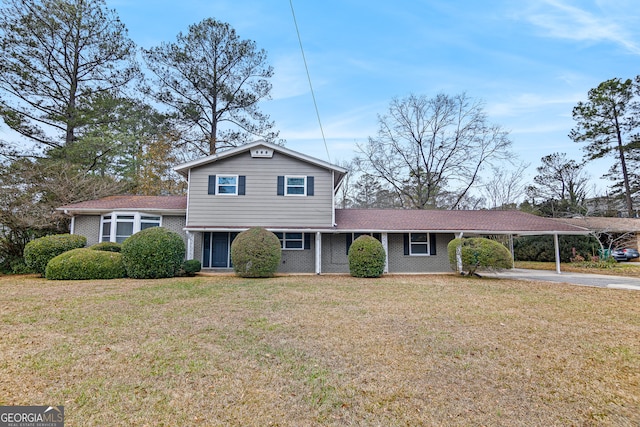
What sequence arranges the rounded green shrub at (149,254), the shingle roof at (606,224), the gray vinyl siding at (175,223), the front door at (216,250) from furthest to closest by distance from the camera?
the shingle roof at (606,224), the gray vinyl siding at (175,223), the front door at (216,250), the rounded green shrub at (149,254)

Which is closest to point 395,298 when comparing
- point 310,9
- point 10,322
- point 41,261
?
point 10,322

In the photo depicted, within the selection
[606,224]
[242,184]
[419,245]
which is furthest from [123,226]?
[606,224]

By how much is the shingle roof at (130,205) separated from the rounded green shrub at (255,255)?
451 centimetres

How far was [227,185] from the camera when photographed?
14367mm

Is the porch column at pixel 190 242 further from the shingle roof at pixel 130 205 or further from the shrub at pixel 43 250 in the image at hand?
the shrub at pixel 43 250

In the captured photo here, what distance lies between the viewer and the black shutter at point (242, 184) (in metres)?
14.3

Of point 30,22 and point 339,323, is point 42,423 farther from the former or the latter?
point 30,22

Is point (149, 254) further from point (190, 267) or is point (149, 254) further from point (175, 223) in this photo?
point (175, 223)

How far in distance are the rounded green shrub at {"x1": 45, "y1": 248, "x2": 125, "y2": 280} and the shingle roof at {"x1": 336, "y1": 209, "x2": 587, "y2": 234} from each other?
9.15m

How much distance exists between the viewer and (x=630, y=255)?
2169cm

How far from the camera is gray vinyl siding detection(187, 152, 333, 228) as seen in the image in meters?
14.1

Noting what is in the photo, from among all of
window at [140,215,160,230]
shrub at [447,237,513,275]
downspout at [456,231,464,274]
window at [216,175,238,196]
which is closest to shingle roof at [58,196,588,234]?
window at [140,215,160,230]

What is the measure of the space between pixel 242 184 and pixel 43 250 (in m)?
8.16

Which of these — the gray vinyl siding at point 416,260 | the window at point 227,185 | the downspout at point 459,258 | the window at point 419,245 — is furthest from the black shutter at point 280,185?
the downspout at point 459,258
